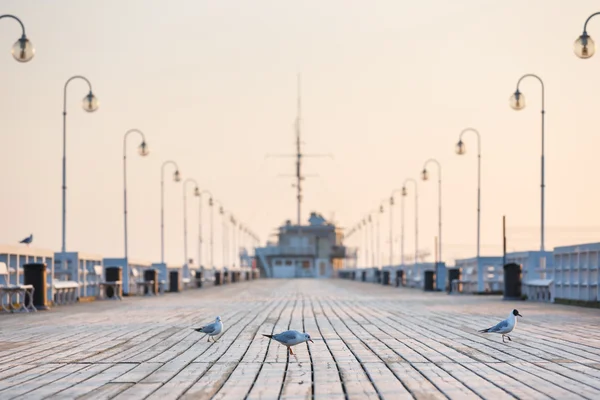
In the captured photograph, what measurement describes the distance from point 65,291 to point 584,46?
748 inches

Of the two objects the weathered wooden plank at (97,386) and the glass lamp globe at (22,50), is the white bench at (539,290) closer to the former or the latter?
the glass lamp globe at (22,50)

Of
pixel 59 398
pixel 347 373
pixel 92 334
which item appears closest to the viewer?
pixel 59 398

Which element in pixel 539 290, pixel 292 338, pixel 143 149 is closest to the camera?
pixel 292 338

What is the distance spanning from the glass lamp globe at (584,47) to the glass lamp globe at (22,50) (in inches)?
549

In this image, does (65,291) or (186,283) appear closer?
(65,291)

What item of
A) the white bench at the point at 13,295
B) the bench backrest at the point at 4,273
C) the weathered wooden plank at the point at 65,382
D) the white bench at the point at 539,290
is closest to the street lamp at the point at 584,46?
the white bench at the point at 539,290

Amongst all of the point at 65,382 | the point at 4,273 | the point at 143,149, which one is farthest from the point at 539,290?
the point at 65,382

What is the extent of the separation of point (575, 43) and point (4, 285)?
55.4 ft

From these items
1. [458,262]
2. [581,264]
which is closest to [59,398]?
[581,264]

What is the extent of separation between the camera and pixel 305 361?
13453 mm

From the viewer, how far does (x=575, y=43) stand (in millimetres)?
26016

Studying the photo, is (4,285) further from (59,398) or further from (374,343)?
(59,398)

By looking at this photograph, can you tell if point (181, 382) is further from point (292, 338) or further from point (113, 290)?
point (113, 290)

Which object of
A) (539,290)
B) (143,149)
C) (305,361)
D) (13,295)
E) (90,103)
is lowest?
(539,290)
